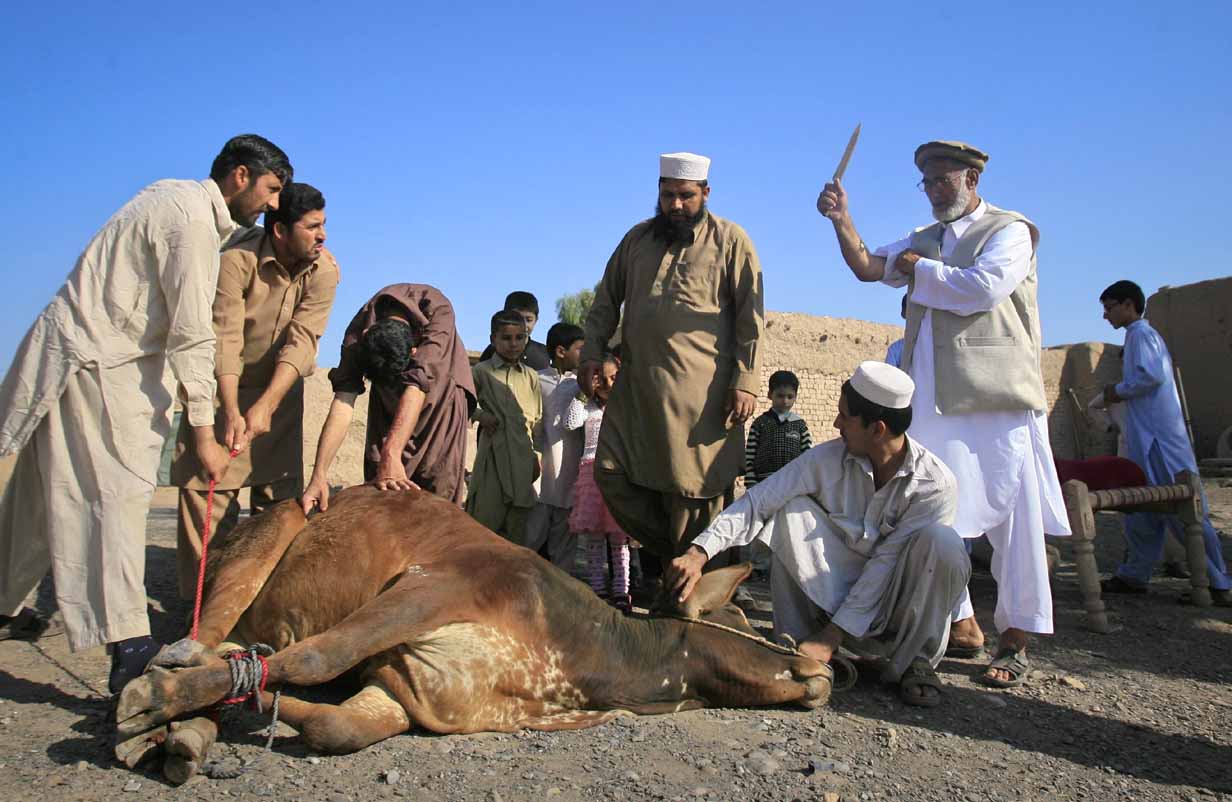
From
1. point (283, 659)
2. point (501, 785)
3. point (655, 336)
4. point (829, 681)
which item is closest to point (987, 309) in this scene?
point (655, 336)

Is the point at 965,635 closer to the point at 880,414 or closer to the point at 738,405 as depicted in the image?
the point at 880,414

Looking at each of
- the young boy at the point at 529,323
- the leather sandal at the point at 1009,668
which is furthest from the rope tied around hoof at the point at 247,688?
the young boy at the point at 529,323

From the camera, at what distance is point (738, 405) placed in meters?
4.47

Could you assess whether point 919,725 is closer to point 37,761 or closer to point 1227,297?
point 37,761

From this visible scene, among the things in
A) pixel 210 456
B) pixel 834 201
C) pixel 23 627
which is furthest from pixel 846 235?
pixel 23 627

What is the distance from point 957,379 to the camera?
168 inches

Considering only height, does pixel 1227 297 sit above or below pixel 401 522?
above

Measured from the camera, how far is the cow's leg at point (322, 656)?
2.53 metres

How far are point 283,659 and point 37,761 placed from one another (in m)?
0.71

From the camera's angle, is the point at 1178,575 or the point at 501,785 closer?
the point at 501,785

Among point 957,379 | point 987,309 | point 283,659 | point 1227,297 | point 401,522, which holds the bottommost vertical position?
point 283,659

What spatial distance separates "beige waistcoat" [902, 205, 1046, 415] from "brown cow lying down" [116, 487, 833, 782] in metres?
1.34

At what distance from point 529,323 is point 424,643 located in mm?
3863

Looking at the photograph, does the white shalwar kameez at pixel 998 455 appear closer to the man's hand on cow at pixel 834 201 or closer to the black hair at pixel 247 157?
the man's hand on cow at pixel 834 201
